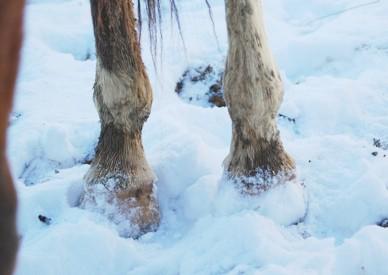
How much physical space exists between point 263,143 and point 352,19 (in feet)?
6.04

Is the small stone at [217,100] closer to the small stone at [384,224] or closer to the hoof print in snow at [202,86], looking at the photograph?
the hoof print in snow at [202,86]

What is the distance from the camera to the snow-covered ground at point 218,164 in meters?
2.04

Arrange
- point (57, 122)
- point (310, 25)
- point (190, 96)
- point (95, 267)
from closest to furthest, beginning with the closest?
point (95, 267)
point (57, 122)
point (190, 96)
point (310, 25)

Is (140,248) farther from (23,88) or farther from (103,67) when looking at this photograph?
(23,88)

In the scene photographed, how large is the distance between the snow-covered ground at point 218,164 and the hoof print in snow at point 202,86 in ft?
0.19

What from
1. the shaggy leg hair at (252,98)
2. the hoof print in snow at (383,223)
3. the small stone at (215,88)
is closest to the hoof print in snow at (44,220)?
the shaggy leg hair at (252,98)

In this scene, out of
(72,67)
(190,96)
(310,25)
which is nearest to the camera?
(190,96)

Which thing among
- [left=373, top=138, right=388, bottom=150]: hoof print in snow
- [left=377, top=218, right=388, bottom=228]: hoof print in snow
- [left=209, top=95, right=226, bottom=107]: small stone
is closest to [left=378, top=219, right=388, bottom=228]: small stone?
[left=377, top=218, right=388, bottom=228]: hoof print in snow

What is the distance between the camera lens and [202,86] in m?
3.42

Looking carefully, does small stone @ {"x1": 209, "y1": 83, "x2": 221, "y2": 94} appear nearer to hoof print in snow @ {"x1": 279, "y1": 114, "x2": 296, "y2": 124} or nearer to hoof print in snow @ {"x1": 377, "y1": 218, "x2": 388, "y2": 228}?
hoof print in snow @ {"x1": 279, "y1": 114, "x2": 296, "y2": 124}

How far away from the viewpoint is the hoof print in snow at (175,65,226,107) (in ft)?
11.0

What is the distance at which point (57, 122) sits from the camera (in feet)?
10.2

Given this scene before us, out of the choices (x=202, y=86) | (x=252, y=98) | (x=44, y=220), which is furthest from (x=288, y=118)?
(x=44, y=220)

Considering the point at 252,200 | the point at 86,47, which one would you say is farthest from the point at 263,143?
the point at 86,47
